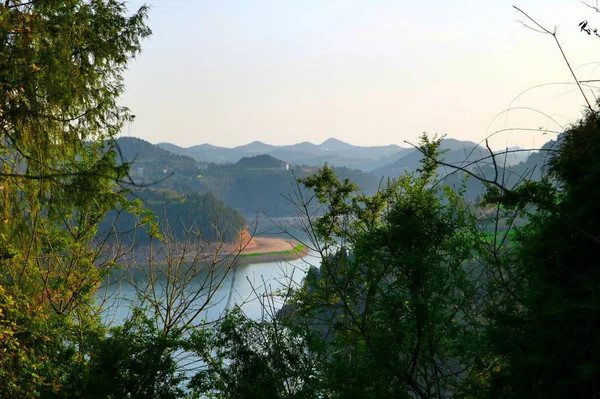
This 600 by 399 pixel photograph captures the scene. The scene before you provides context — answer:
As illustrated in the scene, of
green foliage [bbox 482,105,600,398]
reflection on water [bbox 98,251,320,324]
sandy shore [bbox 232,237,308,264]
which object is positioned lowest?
sandy shore [bbox 232,237,308,264]

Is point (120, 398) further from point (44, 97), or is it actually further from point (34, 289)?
point (44, 97)

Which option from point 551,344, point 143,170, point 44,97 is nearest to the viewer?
point 551,344

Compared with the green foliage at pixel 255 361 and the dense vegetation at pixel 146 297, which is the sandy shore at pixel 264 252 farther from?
the green foliage at pixel 255 361

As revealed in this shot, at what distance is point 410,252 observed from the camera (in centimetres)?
446

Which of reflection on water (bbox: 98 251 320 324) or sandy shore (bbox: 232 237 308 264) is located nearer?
reflection on water (bbox: 98 251 320 324)

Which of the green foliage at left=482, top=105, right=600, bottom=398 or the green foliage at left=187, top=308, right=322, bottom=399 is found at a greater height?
the green foliage at left=482, top=105, right=600, bottom=398

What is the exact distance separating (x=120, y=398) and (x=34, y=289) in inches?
52.6

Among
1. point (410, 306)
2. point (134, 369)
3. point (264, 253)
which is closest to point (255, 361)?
point (134, 369)

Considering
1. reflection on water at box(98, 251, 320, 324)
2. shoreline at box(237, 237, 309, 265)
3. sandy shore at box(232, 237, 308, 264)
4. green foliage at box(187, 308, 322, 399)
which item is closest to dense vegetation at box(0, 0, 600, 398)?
green foliage at box(187, 308, 322, 399)

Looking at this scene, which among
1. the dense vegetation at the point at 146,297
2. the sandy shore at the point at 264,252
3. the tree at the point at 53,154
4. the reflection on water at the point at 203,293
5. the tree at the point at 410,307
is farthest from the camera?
the sandy shore at the point at 264,252

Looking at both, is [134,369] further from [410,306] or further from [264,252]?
[264,252]

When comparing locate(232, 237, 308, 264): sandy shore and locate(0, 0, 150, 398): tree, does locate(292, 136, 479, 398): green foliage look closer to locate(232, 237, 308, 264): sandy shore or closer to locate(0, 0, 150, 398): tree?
locate(0, 0, 150, 398): tree

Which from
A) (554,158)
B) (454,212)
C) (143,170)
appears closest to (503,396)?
(554,158)

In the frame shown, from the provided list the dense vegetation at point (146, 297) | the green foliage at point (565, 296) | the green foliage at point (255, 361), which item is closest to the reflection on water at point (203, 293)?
the green foliage at point (255, 361)
